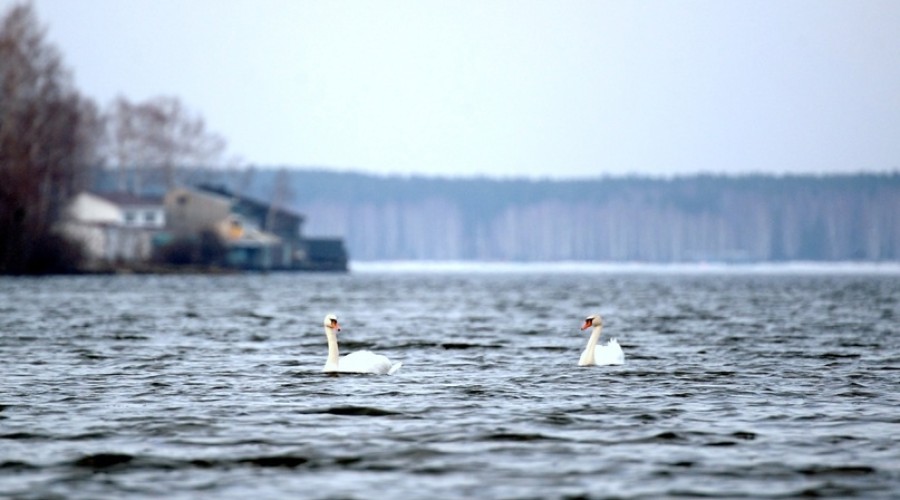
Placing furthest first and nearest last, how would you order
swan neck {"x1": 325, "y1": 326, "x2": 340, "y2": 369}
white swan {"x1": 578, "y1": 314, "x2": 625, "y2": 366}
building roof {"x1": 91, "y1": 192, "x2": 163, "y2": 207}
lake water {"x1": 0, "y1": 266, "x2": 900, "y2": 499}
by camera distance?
building roof {"x1": 91, "y1": 192, "x2": 163, "y2": 207} < white swan {"x1": 578, "y1": 314, "x2": 625, "y2": 366} < swan neck {"x1": 325, "y1": 326, "x2": 340, "y2": 369} < lake water {"x1": 0, "y1": 266, "x2": 900, "y2": 499}

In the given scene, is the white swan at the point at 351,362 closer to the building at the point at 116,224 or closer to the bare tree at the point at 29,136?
the bare tree at the point at 29,136

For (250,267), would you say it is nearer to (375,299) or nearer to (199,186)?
(199,186)

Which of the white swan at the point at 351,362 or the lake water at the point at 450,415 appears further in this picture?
the white swan at the point at 351,362

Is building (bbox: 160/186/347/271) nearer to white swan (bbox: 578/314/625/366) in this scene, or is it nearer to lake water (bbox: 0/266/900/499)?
lake water (bbox: 0/266/900/499)

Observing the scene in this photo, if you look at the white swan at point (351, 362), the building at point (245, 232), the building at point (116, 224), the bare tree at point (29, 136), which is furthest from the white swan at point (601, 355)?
the building at point (245, 232)

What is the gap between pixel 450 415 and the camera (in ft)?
55.5

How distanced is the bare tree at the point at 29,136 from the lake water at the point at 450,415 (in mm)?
40995

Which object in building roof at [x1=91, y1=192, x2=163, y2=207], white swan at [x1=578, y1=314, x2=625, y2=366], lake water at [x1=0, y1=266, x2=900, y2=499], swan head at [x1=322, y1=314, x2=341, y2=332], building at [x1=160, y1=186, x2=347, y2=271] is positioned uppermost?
building roof at [x1=91, y1=192, x2=163, y2=207]

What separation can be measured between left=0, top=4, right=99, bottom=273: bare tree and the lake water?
41.0 metres

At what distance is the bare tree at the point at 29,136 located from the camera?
7438 cm

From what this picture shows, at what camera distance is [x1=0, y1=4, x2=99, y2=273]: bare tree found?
244ft

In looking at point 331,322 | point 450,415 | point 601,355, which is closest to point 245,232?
point 601,355

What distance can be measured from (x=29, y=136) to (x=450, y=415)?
62603mm

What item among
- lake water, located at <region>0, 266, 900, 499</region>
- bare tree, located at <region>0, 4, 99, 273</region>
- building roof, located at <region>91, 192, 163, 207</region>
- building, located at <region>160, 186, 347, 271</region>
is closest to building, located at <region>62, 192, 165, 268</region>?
building roof, located at <region>91, 192, 163, 207</region>
